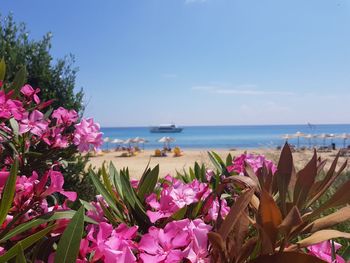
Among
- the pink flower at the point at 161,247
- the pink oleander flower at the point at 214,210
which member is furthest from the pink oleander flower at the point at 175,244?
the pink oleander flower at the point at 214,210

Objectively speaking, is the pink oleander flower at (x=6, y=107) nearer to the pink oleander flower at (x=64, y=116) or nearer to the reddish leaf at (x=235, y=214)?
the pink oleander flower at (x=64, y=116)

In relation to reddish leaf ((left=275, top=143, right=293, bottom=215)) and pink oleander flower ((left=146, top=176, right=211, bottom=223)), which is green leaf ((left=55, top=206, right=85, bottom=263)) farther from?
reddish leaf ((left=275, top=143, right=293, bottom=215))

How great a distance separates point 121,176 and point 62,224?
39cm

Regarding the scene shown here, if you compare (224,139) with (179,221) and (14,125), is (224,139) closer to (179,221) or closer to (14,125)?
(14,125)

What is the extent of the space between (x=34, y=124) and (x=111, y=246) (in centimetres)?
111

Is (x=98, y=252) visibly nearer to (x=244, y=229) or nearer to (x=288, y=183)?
(x=244, y=229)

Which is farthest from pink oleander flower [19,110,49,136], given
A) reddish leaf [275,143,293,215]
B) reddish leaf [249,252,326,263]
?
reddish leaf [249,252,326,263]

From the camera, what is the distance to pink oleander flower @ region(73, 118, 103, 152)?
192cm

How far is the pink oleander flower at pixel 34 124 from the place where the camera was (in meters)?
1.73

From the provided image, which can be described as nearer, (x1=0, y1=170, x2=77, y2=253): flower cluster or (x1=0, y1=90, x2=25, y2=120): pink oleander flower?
(x1=0, y1=170, x2=77, y2=253): flower cluster

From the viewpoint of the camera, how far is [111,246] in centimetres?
81

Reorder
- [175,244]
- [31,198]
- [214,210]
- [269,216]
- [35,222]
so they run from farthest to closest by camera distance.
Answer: [214,210], [31,198], [35,222], [175,244], [269,216]

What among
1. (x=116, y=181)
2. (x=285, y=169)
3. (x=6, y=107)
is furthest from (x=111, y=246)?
(x=6, y=107)

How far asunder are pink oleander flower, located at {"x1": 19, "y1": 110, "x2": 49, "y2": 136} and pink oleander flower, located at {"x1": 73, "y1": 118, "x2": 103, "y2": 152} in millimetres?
183
